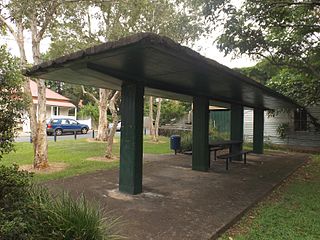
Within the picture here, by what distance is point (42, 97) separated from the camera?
9203 mm

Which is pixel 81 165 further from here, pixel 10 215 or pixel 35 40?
pixel 10 215

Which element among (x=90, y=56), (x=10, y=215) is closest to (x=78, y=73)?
(x=90, y=56)

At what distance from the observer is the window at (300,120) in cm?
1823

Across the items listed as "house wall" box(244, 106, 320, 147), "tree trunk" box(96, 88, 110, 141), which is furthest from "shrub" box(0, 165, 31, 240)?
"house wall" box(244, 106, 320, 147)

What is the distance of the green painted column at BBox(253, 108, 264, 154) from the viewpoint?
14.6 m

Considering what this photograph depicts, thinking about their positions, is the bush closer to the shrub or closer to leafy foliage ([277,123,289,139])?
the shrub

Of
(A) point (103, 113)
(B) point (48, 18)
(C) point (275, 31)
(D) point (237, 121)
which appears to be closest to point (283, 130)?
(D) point (237, 121)

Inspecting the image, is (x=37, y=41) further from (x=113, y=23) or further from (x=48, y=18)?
(x=113, y=23)

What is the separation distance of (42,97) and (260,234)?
309 inches

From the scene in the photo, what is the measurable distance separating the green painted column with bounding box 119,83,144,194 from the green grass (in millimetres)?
2529

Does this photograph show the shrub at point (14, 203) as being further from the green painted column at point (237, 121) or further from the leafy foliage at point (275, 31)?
the green painted column at point (237, 121)

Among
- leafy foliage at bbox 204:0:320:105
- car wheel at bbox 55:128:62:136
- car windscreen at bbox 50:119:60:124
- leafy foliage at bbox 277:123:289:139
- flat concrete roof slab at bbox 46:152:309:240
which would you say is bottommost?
flat concrete roof slab at bbox 46:152:309:240

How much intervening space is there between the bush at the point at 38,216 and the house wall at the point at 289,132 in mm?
17447

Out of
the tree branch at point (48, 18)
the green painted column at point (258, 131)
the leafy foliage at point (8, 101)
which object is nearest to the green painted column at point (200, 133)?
the tree branch at point (48, 18)
